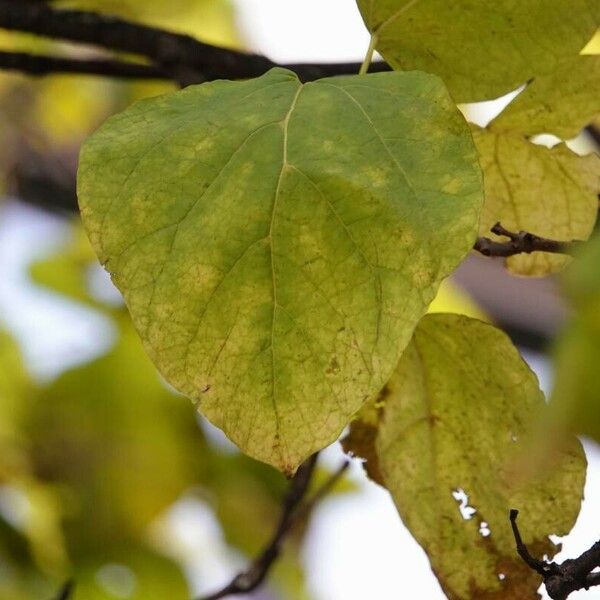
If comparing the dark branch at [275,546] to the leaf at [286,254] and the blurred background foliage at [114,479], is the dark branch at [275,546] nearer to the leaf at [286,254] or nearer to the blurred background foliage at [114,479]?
the blurred background foliage at [114,479]

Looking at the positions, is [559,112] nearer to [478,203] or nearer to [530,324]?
[478,203]

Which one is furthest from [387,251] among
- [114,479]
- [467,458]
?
[114,479]

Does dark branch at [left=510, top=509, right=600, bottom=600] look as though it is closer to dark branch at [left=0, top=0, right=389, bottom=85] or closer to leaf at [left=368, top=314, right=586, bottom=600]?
leaf at [left=368, top=314, right=586, bottom=600]

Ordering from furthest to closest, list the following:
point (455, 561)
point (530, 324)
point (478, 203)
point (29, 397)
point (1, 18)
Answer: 1. point (530, 324)
2. point (29, 397)
3. point (1, 18)
4. point (455, 561)
5. point (478, 203)

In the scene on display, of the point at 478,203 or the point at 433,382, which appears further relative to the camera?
the point at 433,382

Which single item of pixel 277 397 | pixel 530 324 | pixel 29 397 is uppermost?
pixel 277 397

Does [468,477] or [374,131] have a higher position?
[374,131]

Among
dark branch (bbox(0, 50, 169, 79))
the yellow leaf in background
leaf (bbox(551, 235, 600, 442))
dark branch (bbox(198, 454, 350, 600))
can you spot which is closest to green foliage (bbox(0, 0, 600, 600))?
leaf (bbox(551, 235, 600, 442))

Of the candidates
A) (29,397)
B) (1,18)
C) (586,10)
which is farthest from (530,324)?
(586,10)
